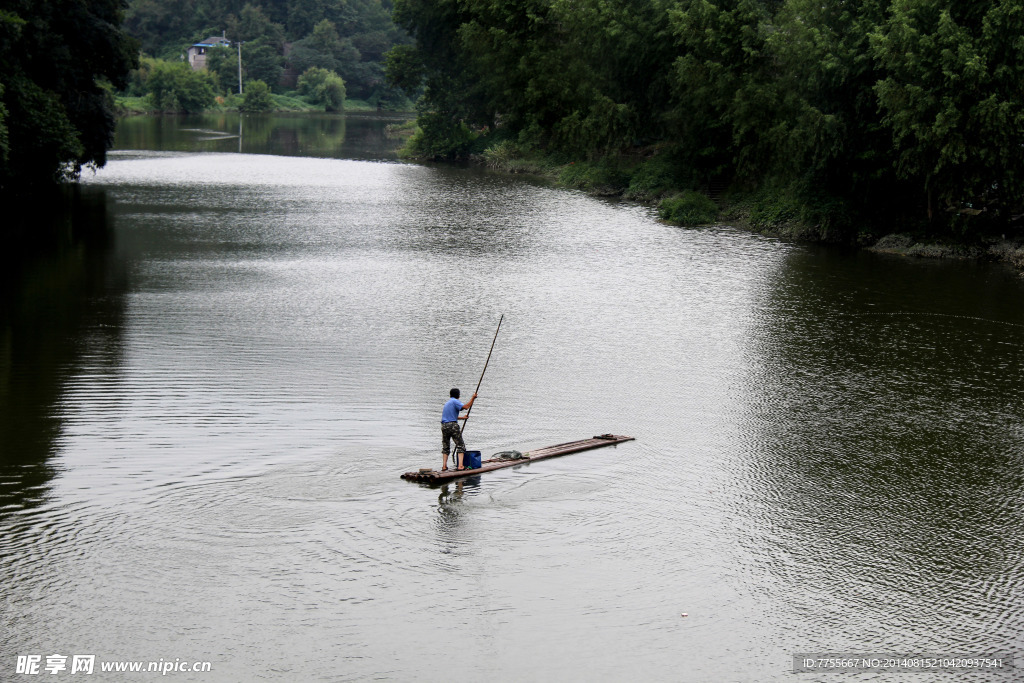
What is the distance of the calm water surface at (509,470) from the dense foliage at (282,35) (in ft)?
331

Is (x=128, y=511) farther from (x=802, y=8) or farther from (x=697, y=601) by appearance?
(x=802, y=8)

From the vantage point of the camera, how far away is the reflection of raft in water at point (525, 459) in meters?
14.6

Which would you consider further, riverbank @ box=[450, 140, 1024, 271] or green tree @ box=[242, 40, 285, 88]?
green tree @ box=[242, 40, 285, 88]

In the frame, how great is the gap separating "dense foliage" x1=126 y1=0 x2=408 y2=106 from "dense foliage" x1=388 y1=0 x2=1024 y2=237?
65606mm

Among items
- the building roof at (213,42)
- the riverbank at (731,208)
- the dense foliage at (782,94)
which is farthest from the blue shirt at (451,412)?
the building roof at (213,42)

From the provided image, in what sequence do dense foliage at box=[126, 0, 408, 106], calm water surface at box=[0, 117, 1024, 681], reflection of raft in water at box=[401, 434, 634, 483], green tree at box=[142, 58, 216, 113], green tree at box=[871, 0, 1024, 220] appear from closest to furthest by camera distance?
calm water surface at box=[0, 117, 1024, 681]
reflection of raft in water at box=[401, 434, 634, 483]
green tree at box=[871, 0, 1024, 220]
green tree at box=[142, 58, 216, 113]
dense foliage at box=[126, 0, 408, 106]

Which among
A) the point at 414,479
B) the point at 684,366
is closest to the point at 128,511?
the point at 414,479

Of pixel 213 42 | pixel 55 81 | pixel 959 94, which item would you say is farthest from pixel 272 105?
pixel 959 94

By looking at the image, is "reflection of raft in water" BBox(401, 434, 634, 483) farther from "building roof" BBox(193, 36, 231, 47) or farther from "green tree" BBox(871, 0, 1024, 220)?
"building roof" BBox(193, 36, 231, 47)

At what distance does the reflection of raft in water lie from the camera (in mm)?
14594

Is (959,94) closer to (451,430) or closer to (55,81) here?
(451,430)

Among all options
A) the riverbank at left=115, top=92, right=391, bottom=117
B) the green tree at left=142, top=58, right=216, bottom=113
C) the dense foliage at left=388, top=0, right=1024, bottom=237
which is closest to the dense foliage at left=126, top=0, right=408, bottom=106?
the riverbank at left=115, top=92, right=391, bottom=117

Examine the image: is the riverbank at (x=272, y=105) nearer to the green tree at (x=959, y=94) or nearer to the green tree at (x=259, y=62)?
the green tree at (x=259, y=62)

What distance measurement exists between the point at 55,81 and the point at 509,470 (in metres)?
30.4
